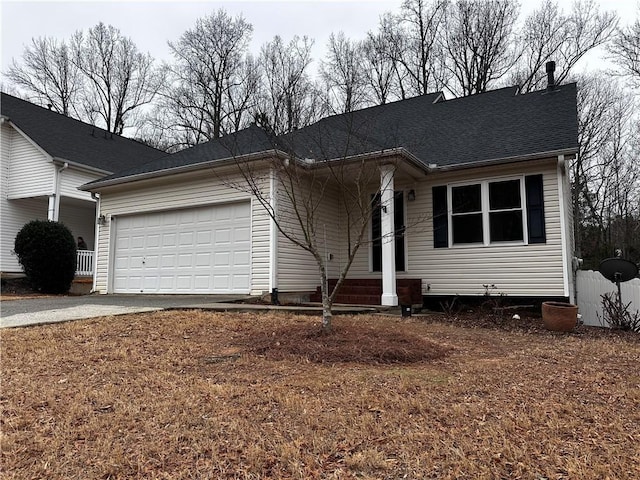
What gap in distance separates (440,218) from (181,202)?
5975 millimetres

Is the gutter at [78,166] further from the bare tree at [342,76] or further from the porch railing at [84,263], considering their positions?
the bare tree at [342,76]

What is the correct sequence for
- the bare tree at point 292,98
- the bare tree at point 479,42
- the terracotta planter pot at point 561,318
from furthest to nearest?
the bare tree at point 479,42 < the bare tree at point 292,98 < the terracotta planter pot at point 561,318

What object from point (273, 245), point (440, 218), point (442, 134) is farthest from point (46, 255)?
point (442, 134)

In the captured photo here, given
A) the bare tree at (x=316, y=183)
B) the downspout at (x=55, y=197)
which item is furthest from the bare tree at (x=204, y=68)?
the bare tree at (x=316, y=183)

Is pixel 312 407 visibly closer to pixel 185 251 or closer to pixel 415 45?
pixel 185 251

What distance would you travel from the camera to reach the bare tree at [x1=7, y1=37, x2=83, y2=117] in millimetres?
25094

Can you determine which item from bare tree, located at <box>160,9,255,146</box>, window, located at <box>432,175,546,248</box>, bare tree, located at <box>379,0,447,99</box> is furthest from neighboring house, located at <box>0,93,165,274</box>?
bare tree, located at <box>379,0,447,99</box>

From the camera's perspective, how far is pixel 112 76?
88.1 feet

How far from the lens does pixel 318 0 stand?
41.2 feet

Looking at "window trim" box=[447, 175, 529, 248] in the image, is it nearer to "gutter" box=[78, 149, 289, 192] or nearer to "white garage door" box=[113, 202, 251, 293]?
"gutter" box=[78, 149, 289, 192]

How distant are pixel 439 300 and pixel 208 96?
708 inches

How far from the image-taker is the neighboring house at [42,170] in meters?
15.6

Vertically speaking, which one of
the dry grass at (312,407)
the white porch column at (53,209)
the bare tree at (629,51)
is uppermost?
the bare tree at (629,51)

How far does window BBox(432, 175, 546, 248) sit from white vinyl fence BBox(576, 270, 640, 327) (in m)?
2.18
